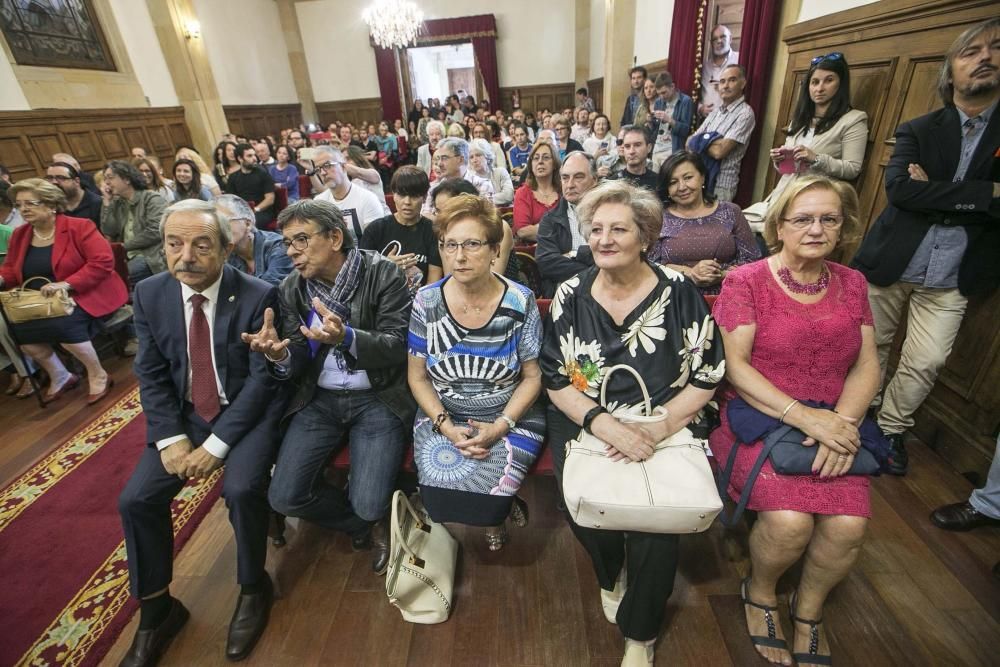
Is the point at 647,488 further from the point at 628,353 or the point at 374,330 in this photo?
the point at 374,330

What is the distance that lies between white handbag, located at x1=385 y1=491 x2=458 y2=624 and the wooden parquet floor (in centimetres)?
8

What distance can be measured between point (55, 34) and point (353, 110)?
7.46m

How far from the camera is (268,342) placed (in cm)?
150

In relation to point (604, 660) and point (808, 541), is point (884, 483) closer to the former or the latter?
point (808, 541)

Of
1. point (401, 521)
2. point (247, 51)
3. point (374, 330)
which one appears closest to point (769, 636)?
point (401, 521)

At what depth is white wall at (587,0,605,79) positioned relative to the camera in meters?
9.83

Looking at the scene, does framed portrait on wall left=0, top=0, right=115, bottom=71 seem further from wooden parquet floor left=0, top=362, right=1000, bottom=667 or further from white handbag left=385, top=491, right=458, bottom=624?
white handbag left=385, top=491, right=458, bottom=624

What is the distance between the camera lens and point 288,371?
5.36ft

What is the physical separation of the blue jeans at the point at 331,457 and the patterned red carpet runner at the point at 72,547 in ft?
2.65

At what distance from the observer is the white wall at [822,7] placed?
2573 millimetres

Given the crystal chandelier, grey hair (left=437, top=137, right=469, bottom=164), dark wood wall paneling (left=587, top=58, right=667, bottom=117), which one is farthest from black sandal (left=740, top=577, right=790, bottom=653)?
the crystal chandelier

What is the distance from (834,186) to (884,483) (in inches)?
58.7

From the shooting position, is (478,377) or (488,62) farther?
(488,62)

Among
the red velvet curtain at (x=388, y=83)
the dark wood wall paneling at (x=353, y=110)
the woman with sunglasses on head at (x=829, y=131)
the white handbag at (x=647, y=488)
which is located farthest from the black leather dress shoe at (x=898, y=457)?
the dark wood wall paneling at (x=353, y=110)
